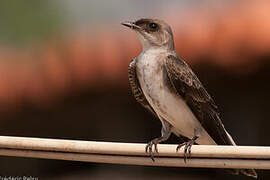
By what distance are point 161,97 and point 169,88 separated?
0.19ft

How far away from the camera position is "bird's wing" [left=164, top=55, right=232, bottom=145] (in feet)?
7.66

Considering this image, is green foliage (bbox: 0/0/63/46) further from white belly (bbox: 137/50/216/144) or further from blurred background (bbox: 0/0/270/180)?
white belly (bbox: 137/50/216/144)

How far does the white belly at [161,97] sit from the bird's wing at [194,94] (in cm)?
3

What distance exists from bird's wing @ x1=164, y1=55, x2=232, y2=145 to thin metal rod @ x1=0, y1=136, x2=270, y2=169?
0.73 meters

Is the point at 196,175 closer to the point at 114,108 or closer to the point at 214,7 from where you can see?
the point at 114,108

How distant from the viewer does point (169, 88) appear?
2365 millimetres

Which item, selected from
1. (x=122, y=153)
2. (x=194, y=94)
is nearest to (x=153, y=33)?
(x=194, y=94)

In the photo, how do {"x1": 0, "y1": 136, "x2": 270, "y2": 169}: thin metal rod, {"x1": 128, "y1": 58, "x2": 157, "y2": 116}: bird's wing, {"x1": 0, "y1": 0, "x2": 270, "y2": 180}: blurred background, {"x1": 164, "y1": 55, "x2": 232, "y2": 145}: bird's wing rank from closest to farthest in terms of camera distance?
{"x1": 0, "y1": 136, "x2": 270, "y2": 169}: thin metal rod, {"x1": 164, "y1": 55, "x2": 232, "y2": 145}: bird's wing, {"x1": 128, "y1": 58, "x2": 157, "y2": 116}: bird's wing, {"x1": 0, "y1": 0, "x2": 270, "y2": 180}: blurred background

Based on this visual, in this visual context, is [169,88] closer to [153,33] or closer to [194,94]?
[194,94]

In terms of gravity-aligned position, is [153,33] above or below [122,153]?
above

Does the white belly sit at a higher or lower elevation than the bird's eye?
lower

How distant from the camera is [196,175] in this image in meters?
4.26

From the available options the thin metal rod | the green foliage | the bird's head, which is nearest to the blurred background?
the green foliage

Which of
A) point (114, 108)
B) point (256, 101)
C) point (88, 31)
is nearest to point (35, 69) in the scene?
point (88, 31)
